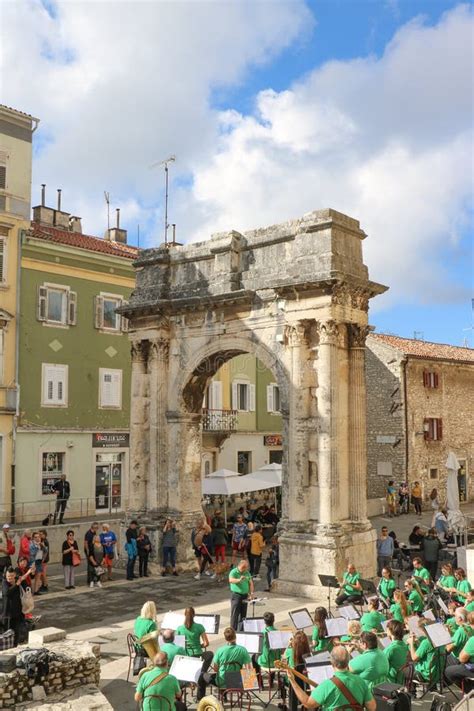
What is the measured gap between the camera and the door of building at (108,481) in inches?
1192

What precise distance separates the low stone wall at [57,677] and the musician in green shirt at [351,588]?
5.31 meters

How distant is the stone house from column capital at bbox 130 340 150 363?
1546 cm

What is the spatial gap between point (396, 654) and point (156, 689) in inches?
138

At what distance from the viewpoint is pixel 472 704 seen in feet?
28.7

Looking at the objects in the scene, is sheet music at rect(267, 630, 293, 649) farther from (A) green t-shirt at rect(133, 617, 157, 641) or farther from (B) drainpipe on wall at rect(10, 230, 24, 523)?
(B) drainpipe on wall at rect(10, 230, 24, 523)

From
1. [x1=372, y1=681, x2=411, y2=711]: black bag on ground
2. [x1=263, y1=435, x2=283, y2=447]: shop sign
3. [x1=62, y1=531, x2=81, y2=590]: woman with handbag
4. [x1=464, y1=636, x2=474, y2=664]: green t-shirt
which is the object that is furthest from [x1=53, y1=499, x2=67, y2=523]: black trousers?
[x1=372, y1=681, x2=411, y2=711]: black bag on ground

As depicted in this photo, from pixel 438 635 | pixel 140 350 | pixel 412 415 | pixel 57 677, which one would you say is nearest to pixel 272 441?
pixel 412 415

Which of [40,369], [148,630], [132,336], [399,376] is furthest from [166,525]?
[399,376]

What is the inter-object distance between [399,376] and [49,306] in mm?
15657

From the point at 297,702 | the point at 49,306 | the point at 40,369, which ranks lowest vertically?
the point at 297,702

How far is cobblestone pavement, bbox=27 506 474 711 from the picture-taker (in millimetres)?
12336

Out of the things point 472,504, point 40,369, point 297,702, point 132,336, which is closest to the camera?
point 297,702

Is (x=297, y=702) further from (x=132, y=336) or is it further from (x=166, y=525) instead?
(x=132, y=336)

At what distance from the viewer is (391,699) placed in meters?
8.35
